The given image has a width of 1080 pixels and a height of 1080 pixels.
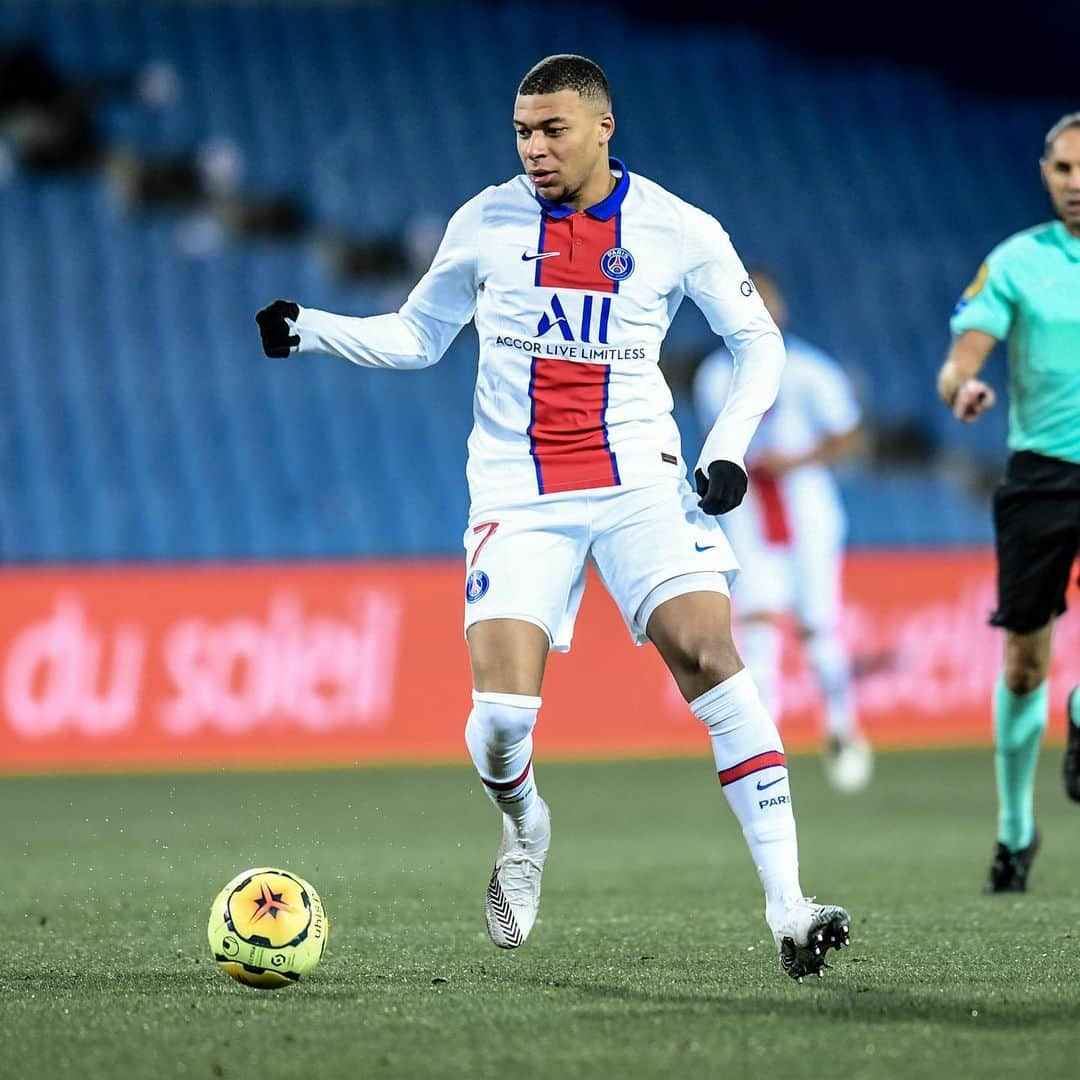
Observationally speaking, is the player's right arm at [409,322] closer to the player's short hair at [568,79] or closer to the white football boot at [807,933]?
the player's short hair at [568,79]

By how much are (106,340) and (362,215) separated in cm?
252

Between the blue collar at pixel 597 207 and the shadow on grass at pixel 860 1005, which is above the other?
the blue collar at pixel 597 207

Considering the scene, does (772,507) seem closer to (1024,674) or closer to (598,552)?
(1024,674)

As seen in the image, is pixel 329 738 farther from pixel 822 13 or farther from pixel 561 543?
pixel 822 13

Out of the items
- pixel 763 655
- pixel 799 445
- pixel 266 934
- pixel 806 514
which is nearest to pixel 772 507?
pixel 806 514

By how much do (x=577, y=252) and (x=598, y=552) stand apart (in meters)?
0.69

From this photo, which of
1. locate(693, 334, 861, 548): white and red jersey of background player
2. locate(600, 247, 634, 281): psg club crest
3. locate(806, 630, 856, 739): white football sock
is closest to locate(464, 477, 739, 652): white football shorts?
locate(600, 247, 634, 281): psg club crest

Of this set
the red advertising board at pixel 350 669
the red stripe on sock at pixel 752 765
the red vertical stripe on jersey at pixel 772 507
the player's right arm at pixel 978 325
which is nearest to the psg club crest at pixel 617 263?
the red stripe on sock at pixel 752 765

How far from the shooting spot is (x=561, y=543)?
4582 millimetres

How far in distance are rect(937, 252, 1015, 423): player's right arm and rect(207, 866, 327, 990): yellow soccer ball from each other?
241 cm

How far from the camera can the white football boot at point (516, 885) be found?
4.69 metres

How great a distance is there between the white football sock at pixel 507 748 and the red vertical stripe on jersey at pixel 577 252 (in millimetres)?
943

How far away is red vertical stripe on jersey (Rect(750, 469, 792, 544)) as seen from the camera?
10.1 m

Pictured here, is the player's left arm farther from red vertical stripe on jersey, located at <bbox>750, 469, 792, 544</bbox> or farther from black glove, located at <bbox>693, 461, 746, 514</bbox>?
red vertical stripe on jersey, located at <bbox>750, 469, 792, 544</bbox>
